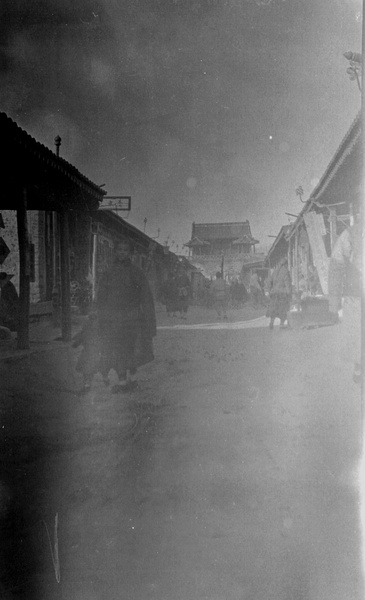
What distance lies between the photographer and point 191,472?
3.75 ft

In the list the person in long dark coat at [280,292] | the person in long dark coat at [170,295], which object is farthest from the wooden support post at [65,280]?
the person in long dark coat at [280,292]

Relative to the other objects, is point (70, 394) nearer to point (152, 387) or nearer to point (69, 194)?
point (152, 387)

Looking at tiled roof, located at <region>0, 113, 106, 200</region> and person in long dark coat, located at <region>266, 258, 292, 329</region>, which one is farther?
person in long dark coat, located at <region>266, 258, 292, 329</region>

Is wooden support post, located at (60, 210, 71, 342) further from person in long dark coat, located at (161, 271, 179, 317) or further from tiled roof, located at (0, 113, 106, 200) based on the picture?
person in long dark coat, located at (161, 271, 179, 317)

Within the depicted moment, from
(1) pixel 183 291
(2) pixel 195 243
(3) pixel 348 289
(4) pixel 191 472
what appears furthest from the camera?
(1) pixel 183 291

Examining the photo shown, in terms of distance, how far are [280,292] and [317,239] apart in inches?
9.0

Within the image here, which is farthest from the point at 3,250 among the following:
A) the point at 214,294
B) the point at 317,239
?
the point at 317,239

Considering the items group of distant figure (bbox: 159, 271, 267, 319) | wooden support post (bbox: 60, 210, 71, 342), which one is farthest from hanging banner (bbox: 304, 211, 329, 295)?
wooden support post (bbox: 60, 210, 71, 342)

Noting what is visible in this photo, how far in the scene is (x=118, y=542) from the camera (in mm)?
1038

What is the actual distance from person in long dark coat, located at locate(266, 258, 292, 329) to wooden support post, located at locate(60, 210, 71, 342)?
0.68 meters

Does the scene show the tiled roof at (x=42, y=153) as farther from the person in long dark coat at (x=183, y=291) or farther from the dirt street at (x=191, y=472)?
the dirt street at (x=191, y=472)

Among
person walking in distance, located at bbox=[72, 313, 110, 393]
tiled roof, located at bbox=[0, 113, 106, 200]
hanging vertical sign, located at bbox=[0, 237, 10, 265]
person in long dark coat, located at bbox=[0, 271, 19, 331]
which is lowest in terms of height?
person walking in distance, located at bbox=[72, 313, 110, 393]

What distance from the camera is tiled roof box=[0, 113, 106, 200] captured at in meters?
1.25

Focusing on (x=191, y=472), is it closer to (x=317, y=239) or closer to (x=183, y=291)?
(x=183, y=291)
